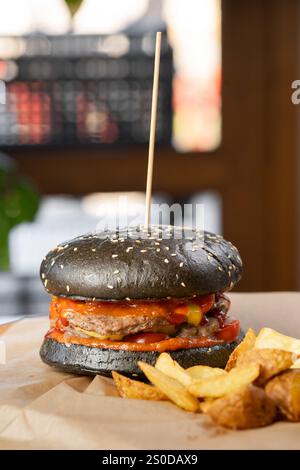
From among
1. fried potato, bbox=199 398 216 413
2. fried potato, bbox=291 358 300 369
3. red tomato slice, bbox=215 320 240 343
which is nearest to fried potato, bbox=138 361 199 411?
fried potato, bbox=199 398 216 413

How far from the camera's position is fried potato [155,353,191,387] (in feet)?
6.80

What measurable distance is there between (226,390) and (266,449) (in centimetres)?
19

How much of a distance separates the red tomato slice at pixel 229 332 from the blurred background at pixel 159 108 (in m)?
3.27

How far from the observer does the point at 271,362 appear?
6.53 ft

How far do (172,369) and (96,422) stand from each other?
0.93ft

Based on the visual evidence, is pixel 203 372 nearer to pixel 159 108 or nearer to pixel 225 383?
pixel 225 383

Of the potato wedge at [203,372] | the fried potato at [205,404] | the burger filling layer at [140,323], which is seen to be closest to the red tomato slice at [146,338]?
the burger filling layer at [140,323]

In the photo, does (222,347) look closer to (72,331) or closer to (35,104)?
(72,331)

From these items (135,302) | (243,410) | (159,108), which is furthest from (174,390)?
(159,108)

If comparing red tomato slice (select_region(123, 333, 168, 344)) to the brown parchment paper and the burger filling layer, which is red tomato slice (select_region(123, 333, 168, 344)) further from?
the brown parchment paper

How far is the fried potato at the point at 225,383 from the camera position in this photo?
192 cm

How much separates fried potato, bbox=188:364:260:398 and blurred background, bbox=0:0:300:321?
386cm

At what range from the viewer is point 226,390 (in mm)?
1938

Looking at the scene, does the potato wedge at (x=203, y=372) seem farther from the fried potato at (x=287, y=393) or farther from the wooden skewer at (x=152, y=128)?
the wooden skewer at (x=152, y=128)
